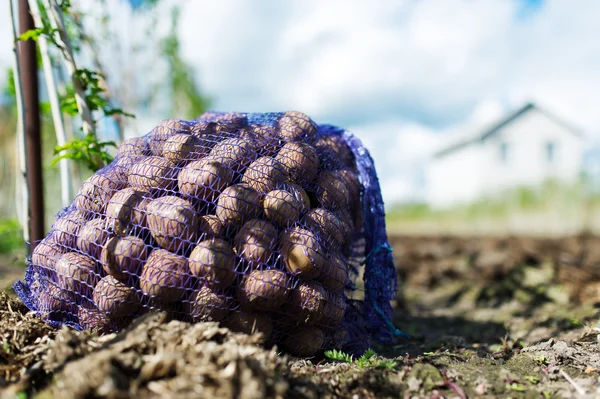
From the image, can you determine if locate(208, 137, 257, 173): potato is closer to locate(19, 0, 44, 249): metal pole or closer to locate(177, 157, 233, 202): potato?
locate(177, 157, 233, 202): potato

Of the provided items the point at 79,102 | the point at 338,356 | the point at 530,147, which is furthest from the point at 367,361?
the point at 530,147

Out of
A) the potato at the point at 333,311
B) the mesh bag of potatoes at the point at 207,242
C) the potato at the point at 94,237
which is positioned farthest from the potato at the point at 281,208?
the potato at the point at 94,237

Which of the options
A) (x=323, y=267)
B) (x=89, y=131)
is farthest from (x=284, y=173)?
(x=89, y=131)

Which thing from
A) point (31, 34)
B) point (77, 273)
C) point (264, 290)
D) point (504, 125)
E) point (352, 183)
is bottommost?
point (264, 290)

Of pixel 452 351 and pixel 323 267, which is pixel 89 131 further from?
pixel 452 351

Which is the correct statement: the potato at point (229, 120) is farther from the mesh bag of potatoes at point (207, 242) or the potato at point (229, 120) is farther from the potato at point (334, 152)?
the potato at point (334, 152)

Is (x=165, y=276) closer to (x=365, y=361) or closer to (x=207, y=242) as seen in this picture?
(x=207, y=242)
